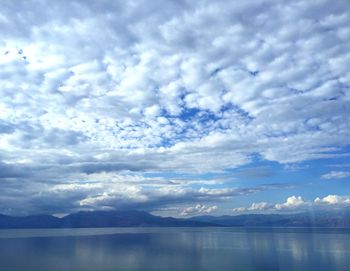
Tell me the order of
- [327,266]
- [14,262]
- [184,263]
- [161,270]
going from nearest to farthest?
[161,270], [327,266], [184,263], [14,262]

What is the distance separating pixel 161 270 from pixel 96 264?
18096 mm

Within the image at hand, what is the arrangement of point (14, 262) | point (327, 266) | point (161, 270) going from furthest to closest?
point (14, 262) → point (327, 266) → point (161, 270)

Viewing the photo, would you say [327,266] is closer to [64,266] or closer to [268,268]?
[268,268]

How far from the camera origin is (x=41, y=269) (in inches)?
2879

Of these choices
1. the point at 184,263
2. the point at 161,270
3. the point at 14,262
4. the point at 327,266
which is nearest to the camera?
the point at 161,270

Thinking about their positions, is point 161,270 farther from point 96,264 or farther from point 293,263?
point 293,263

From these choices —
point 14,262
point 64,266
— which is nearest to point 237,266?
point 64,266

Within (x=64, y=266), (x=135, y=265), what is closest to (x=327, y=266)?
(x=135, y=265)

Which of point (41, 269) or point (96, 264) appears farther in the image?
point (96, 264)

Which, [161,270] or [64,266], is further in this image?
[64,266]

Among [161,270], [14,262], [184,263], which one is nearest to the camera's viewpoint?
[161,270]

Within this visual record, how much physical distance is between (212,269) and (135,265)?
16.9 meters

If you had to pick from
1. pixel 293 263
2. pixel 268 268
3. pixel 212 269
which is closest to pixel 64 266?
pixel 212 269

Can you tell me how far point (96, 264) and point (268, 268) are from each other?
35482mm
